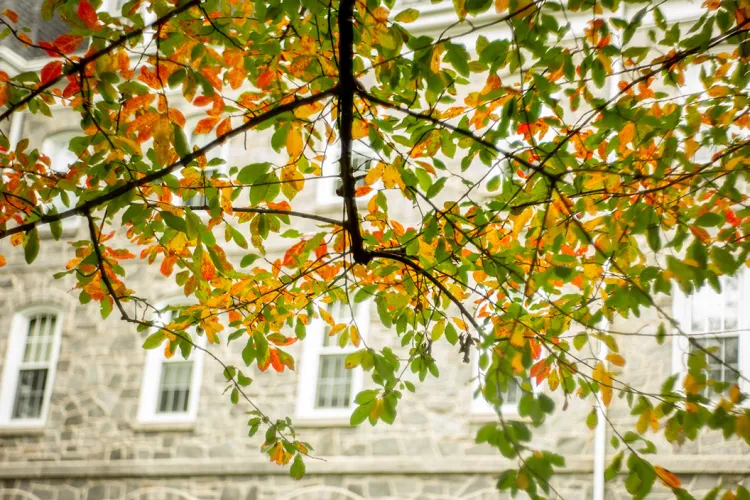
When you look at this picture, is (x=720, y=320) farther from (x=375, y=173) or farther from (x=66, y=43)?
(x=66, y=43)

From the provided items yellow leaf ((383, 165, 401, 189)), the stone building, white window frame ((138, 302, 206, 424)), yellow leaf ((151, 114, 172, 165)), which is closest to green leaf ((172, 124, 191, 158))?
yellow leaf ((151, 114, 172, 165))

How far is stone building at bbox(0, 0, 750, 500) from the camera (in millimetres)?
9820

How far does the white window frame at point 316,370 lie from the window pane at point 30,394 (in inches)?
158

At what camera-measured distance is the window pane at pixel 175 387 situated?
39.4 feet

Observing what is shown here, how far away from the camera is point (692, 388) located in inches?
114

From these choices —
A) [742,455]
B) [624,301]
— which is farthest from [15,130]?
[624,301]

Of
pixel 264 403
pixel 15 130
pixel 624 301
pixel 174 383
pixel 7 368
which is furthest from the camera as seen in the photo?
pixel 15 130

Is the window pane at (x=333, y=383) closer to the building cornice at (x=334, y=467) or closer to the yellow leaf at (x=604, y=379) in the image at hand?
the building cornice at (x=334, y=467)

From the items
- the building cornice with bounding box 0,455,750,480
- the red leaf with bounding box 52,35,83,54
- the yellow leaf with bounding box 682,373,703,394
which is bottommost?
the building cornice with bounding box 0,455,750,480

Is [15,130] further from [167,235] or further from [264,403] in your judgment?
[167,235]

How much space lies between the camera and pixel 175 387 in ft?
39.7

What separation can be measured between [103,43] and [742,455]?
7.79m

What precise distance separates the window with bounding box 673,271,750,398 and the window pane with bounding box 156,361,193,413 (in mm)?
6123

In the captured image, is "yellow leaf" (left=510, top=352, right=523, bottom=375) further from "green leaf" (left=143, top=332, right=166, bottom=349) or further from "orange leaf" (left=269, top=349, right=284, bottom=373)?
"green leaf" (left=143, top=332, right=166, bottom=349)
